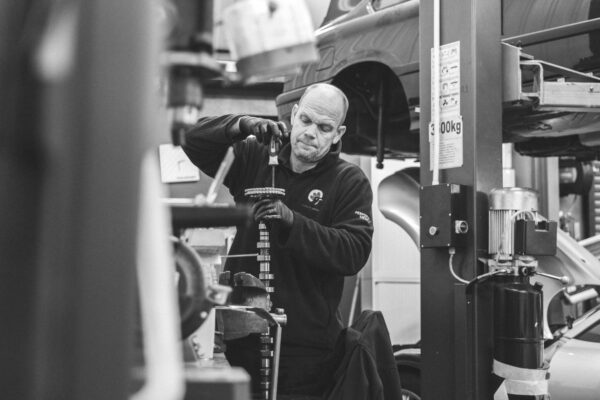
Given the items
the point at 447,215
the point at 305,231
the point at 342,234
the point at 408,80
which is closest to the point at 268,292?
the point at 305,231

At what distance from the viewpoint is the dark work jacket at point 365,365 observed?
11.2 feet

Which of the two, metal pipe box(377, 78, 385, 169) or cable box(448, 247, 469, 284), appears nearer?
cable box(448, 247, 469, 284)

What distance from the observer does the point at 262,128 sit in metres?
3.43

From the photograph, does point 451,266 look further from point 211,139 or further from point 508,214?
point 211,139

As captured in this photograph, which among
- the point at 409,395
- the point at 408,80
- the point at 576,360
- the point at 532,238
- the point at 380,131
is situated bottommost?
the point at 409,395

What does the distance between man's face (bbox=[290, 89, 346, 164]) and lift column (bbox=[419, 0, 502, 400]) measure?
48 centimetres

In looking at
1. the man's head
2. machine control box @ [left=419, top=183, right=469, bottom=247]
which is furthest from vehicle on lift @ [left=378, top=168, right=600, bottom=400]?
the man's head

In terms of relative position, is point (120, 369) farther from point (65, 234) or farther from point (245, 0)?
point (245, 0)

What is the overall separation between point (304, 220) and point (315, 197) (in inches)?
13.9

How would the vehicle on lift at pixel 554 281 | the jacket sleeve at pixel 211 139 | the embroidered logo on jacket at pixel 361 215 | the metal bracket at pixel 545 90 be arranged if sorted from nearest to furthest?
1. the jacket sleeve at pixel 211 139
2. the embroidered logo on jacket at pixel 361 215
3. the metal bracket at pixel 545 90
4. the vehicle on lift at pixel 554 281

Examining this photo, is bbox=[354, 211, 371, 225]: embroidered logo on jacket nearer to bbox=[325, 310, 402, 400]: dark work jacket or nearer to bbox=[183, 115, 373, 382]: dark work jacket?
bbox=[183, 115, 373, 382]: dark work jacket

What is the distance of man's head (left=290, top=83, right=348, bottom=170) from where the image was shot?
3680mm

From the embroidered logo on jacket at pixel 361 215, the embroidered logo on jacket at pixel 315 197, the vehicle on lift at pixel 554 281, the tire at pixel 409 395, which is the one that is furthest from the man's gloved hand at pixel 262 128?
the tire at pixel 409 395

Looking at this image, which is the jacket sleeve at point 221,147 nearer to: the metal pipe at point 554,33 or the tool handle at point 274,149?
the tool handle at point 274,149
